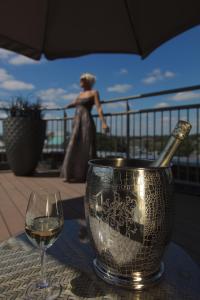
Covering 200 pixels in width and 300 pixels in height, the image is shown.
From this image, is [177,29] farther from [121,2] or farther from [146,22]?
[121,2]

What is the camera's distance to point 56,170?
18.4 feet

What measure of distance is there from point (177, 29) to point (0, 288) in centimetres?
235

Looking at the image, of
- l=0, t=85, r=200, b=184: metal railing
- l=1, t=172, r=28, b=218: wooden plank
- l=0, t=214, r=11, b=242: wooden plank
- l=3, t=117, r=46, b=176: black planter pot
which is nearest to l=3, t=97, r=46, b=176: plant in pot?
l=3, t=117, r=46, b=176: black planter pot

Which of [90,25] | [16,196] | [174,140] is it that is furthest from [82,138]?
[174,140]

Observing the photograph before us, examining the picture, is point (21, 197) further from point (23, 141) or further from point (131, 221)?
point (131, 221)

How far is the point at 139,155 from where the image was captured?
4719 millimetres

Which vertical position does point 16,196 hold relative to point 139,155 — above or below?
below

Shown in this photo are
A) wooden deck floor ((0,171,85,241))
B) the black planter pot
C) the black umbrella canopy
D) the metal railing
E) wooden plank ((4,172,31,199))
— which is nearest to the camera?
wooden deck floor ((0,171,85,241))

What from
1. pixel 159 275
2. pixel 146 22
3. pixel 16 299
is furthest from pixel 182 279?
pixel 146 22

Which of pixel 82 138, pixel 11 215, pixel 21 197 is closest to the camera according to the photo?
pixel 11 215

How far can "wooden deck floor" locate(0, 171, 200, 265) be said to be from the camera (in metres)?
1.98

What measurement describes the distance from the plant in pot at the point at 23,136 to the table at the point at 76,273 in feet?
13.0

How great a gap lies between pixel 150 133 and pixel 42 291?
4.09m

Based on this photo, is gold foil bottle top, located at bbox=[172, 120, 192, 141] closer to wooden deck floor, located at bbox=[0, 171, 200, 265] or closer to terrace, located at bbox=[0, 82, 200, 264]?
wooden deck floor, located at bbox=[0, 171, 200, 265]
